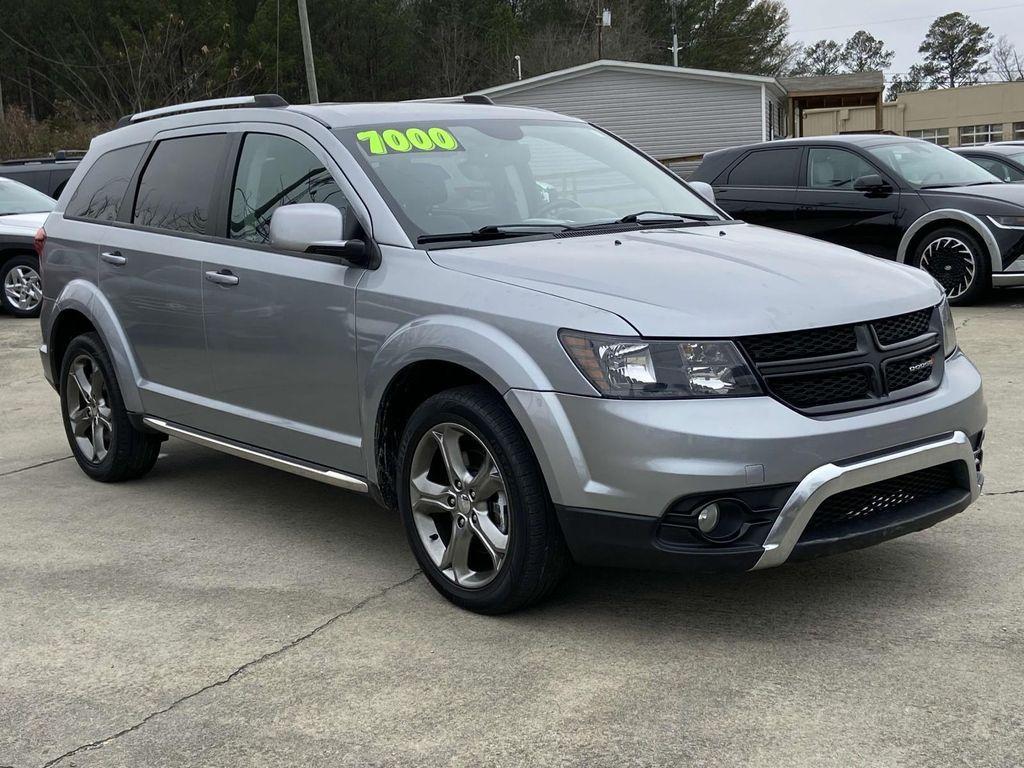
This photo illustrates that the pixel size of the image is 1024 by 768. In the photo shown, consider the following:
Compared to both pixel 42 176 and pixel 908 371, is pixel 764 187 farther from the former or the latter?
pixel 42 176

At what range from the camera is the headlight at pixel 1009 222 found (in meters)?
10.8

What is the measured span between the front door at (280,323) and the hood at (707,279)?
Answer: 1.85ft

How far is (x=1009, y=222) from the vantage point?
10.9 m

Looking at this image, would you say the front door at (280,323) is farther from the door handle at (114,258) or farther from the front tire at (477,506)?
the door handle at (114,258)

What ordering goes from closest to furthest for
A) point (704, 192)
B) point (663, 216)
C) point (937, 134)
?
1. point (663, 216)
2. point (704, 192)
3. point (937, 134)

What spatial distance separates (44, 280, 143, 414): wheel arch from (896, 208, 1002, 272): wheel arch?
7.65 m

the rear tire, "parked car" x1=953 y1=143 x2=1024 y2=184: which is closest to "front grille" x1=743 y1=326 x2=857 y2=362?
the rear tire

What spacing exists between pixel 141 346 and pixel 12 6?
142 ft

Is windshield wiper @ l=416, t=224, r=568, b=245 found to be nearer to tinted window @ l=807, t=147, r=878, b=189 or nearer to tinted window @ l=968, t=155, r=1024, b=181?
tinted window @ l=807, t=147, r=878, b=189

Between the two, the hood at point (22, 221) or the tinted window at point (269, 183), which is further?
the hood at point (22, 221)

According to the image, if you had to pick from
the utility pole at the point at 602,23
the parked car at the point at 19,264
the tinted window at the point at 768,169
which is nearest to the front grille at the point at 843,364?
the tinted window at the point at 768,169

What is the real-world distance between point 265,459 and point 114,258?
4.83ft

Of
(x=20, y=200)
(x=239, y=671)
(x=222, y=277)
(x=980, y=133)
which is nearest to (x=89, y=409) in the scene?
(x=222, y=277)

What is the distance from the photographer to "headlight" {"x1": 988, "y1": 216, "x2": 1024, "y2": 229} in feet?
35.6
